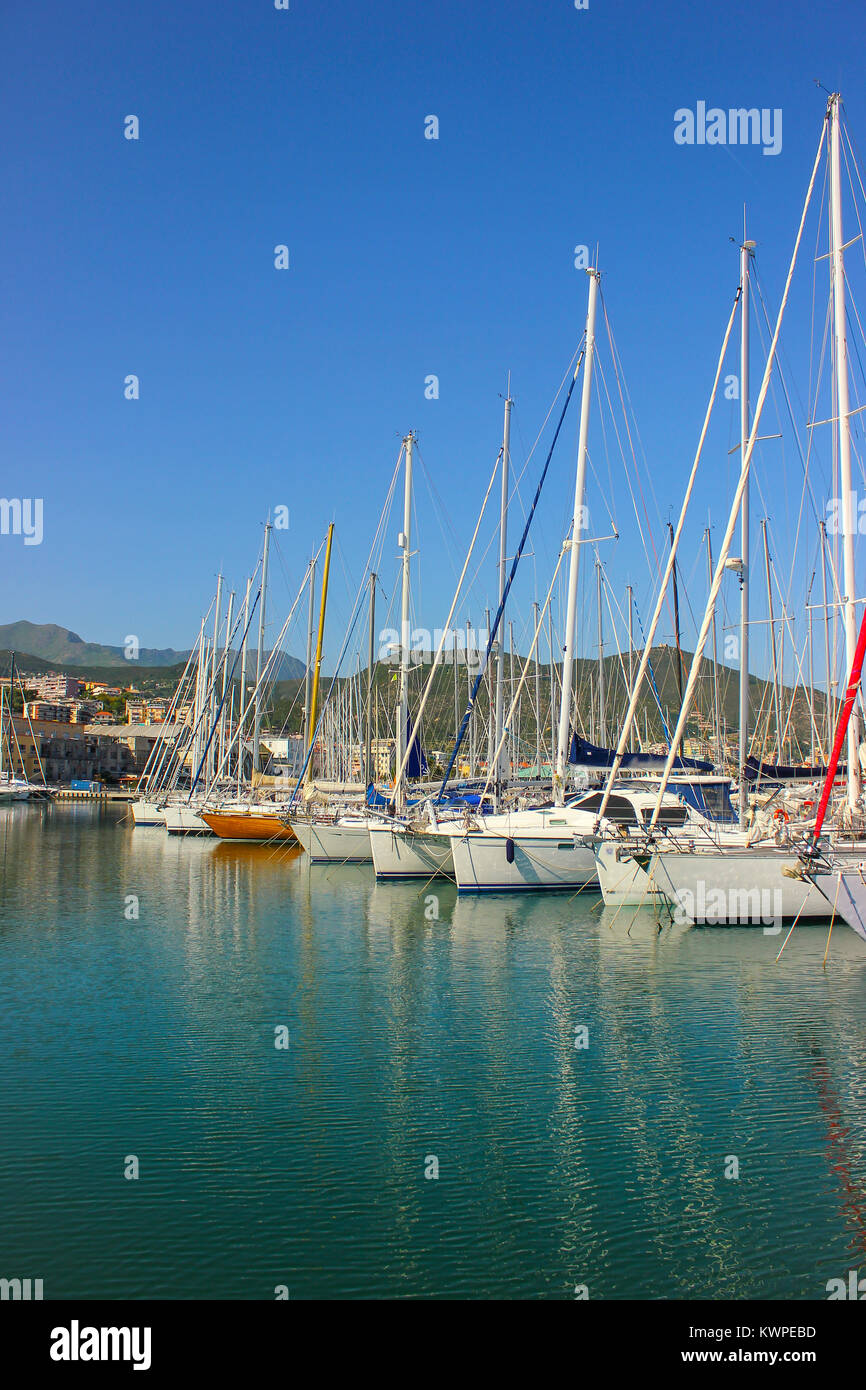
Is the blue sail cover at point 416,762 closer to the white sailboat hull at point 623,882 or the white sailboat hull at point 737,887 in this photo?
the white sailboat hull at point 623,882

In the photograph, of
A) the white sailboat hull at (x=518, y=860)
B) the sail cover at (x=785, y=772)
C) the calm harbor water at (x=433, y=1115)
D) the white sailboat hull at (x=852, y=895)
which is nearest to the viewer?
the calm harbor water at (x=433, y=1115)

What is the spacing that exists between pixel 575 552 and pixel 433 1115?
2257cm

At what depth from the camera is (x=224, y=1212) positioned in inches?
414

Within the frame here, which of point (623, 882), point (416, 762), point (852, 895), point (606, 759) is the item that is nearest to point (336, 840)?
point (416, 762)

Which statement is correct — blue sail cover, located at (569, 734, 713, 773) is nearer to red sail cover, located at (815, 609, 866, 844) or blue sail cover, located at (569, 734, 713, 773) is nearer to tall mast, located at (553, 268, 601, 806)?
tall mast, located at (553, 268, 601, 806)

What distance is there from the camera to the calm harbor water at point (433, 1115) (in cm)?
967

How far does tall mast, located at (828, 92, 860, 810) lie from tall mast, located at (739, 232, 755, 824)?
4304 mm

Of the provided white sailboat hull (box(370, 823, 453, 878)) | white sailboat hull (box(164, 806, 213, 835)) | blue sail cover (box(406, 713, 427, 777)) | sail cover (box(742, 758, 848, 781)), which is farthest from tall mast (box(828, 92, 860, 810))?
white sailboat hull (box(164, 806, 213, 835))

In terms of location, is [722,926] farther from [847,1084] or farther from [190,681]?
[190,681]

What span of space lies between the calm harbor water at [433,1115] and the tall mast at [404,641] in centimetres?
1203

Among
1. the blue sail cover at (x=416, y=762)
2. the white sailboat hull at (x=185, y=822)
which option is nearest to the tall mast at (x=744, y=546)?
the blue sail cover at (x=416, y=762)
